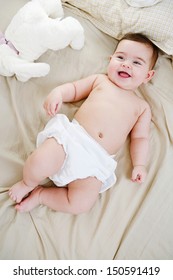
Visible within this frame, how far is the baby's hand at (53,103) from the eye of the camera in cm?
122

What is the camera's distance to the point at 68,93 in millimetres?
1308

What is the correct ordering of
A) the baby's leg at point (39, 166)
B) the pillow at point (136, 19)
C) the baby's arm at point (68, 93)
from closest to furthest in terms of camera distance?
1. the baby's leg at point (39, 166)
2. the baby's arm at point (68, 93)
3. the pillow at point (136, 19)

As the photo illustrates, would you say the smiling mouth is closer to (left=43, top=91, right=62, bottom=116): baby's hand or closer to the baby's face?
the baby's face

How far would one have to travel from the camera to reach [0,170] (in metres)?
1.23

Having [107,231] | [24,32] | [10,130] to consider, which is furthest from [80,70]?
[107,231]

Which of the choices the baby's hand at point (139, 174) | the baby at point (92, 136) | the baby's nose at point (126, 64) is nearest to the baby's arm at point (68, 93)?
the baby at point (92, 136)

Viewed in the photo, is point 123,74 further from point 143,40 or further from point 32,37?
point 32,37

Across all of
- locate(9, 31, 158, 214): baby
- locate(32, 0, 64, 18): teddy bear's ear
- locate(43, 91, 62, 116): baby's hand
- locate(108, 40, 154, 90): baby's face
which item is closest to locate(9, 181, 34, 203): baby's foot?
locate(9, 31, 158, 214): baby

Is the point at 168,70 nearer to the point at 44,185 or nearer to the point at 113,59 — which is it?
the point at 113,59

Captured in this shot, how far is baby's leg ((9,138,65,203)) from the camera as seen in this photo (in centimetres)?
113

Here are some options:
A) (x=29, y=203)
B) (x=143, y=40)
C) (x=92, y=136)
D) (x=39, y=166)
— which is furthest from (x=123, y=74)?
(x=29, y=203)

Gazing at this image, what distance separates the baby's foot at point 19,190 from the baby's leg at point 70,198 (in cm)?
2

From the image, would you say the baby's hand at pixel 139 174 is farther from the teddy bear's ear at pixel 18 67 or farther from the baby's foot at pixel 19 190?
the teddy bear's ear at pixel 18 67

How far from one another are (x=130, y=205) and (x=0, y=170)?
464 mm
